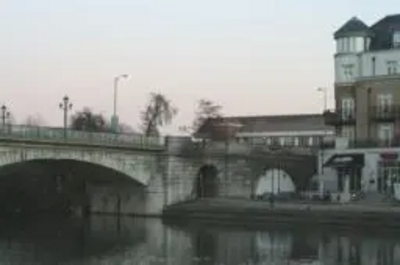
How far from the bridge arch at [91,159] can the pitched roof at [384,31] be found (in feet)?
85.0

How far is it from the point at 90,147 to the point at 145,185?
8.53 meters

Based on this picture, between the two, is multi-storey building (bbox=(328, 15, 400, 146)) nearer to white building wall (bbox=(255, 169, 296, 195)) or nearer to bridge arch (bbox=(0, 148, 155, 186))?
white building wall (bbox=(255, 169, 296, 195))

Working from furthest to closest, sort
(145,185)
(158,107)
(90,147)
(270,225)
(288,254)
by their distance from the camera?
(158,107)
(145,185)
(90,147)
(270,225)
(288,254)

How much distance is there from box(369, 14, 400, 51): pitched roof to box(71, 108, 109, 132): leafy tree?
49.8 metres

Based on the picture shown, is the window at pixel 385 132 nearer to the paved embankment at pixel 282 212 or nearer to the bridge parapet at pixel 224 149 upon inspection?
the bridge parapet at pixel 224 149

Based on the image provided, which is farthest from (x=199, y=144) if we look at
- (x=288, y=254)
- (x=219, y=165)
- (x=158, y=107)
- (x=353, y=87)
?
(x=158, y=107)

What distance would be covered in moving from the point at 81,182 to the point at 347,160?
24.8 m

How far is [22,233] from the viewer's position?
6962 centimetres

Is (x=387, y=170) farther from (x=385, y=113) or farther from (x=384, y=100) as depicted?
(x=384, y=100)

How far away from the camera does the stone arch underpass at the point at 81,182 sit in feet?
262

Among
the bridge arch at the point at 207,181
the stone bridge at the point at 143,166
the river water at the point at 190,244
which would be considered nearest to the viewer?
the river water at the point at 190,244

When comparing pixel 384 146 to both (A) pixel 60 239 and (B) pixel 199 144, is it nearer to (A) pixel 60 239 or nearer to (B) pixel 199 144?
(B) pixel 199 144

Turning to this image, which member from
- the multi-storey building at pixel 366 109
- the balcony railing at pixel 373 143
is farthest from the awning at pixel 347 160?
the balcony railing at pixel 373 143

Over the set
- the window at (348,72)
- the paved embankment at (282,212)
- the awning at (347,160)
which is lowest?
the paved embankment at (282,212)
